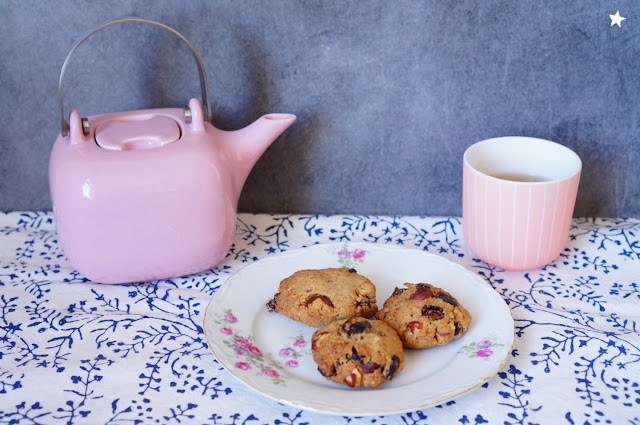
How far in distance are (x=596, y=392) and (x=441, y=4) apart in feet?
1.67

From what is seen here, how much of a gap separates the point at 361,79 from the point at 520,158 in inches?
9.5

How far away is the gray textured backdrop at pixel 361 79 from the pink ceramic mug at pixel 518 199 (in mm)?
60

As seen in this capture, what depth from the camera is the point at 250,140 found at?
32.9 inches

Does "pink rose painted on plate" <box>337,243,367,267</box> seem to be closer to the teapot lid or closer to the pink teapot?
the pink teapot

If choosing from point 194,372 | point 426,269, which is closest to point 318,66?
point 426,269

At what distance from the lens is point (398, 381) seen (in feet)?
2.17

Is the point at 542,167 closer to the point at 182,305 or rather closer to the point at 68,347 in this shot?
the point at 182,305

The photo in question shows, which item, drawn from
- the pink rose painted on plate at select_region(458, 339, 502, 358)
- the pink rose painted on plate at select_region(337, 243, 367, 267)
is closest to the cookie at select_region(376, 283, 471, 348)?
the pink rose painted on plate at select_region(458, 339, 502, 358)

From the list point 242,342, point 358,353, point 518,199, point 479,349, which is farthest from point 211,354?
point 518,199

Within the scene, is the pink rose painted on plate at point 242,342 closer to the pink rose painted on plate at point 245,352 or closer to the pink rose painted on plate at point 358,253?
the pink rose painted on plate at point 245,352

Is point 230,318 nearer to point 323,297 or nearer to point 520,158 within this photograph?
point 323,297

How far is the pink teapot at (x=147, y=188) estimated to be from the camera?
746 millimetres

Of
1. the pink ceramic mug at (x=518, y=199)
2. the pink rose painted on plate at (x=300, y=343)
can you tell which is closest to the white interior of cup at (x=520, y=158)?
the pink ceramic mug at (x=518, y=199)

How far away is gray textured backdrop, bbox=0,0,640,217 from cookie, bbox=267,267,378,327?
25cm
